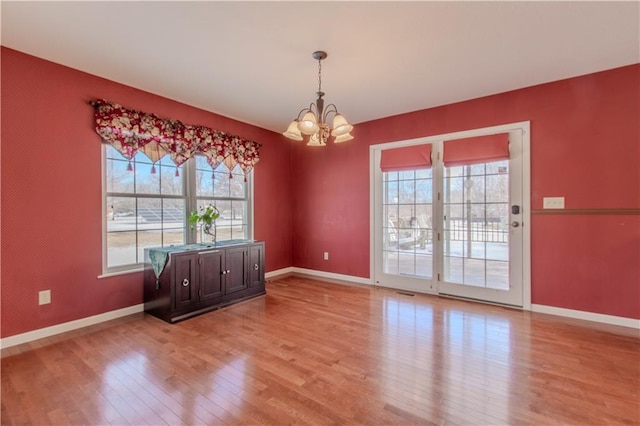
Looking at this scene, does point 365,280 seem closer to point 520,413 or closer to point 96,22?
point 520,413

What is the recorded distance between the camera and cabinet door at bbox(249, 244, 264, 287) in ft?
13.3

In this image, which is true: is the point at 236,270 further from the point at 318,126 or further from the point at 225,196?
the point at 318,126

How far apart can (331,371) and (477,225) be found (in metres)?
2.70

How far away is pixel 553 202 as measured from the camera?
3295 mm

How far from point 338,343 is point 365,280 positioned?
7.00 feet

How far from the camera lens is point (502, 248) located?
11.8 ft

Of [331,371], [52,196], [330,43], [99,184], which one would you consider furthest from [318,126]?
[52,196]

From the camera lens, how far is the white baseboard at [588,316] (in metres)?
2.92

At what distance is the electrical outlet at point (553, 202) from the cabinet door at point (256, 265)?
11.7ft

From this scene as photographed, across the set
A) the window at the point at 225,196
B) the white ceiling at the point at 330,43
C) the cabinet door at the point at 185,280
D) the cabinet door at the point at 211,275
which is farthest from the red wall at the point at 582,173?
the cabinet door at the point at 185,280

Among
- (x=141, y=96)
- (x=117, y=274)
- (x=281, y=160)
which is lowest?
(x=117, y=274)

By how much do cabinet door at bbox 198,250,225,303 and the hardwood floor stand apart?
267 millimetres

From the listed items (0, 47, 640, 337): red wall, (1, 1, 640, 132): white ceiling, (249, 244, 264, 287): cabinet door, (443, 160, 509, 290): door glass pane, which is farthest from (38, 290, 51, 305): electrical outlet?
(443, 160, 509, 290): door glass pane

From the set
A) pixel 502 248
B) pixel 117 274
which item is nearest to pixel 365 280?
pixel 502 248
